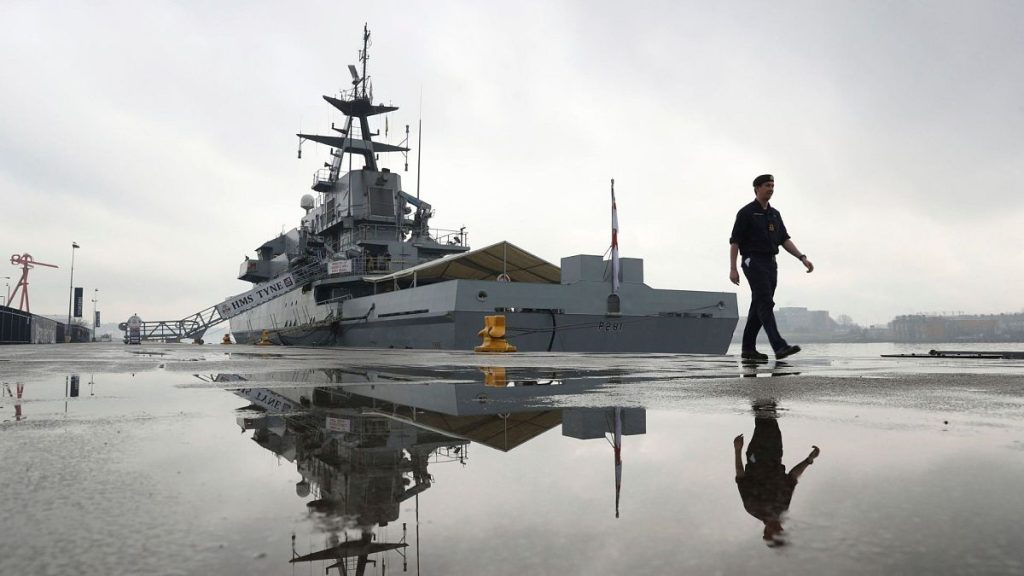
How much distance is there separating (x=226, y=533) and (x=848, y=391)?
325 centimetres

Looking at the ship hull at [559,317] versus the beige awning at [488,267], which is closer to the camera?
the ship hull at [559,317]

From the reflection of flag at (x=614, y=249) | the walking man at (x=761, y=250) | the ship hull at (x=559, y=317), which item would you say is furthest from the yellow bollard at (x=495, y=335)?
the reflection of flag at (x=614, y=249)

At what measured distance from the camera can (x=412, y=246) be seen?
92.6 ft

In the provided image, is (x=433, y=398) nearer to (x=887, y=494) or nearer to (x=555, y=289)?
(x=887, y=494)

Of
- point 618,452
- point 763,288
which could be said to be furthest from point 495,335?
point 618,452

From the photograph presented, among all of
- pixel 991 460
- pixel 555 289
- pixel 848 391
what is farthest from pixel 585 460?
pixel 555 289

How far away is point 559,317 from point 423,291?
174 inches

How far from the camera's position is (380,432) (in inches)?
75.2

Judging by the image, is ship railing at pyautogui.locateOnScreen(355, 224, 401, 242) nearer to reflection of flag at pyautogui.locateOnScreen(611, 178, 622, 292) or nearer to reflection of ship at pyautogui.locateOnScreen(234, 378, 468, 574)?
reflection of flag at pyautogui.locateOnScreen(611, 178, 622, 292)

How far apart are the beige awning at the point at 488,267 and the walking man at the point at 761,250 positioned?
14437mm

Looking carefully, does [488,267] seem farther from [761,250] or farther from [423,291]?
[761,250]

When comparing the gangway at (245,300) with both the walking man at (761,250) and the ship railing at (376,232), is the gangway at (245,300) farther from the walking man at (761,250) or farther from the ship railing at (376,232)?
the walking man at (761,250)

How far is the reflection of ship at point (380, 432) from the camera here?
1.08 metres

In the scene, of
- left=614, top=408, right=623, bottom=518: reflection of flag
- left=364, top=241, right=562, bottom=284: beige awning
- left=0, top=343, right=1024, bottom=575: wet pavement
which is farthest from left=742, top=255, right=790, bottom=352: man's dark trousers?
left=364, top=241, right=562, bottom=284: beige awning
